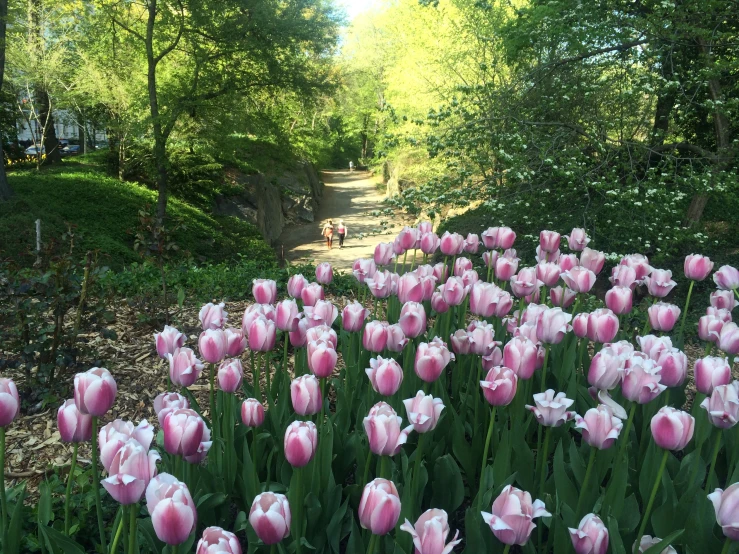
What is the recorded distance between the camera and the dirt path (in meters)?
18.0

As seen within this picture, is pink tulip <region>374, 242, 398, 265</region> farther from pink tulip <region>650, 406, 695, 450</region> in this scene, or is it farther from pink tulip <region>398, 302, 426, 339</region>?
pink tulip <region>650, 406, 695, 450</region>

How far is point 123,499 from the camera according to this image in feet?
3.98

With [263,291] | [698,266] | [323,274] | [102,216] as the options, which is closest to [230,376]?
[263,291]

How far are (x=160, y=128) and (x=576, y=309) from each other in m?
12.4

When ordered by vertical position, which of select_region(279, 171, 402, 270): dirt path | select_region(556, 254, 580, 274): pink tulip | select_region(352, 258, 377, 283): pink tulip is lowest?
select_region(279, 171, 402, 270): dirt path

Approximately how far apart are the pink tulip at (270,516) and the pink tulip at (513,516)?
428 mm

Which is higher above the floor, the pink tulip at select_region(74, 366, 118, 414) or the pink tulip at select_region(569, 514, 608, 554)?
the pink tulip at select_region(74, 366, 118, 414)

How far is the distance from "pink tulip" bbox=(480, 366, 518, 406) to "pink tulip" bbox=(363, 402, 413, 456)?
0.35 meters

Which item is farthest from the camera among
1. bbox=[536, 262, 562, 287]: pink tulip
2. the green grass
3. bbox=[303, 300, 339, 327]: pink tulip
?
the green grass

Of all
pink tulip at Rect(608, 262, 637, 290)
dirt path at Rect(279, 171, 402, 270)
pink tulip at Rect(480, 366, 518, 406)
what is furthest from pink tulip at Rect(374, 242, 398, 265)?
dirt path at Rect(279, 171, 402, 270)

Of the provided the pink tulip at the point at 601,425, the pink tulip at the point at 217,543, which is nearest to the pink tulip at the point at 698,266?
the pink tulip at the point at 601,425

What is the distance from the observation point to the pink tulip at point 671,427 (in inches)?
61.6

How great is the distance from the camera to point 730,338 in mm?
2248

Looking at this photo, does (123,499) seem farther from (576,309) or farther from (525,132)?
(525,132)
